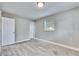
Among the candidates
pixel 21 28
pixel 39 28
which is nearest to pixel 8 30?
pixel 21 28

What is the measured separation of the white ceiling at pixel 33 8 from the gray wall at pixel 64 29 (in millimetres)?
98

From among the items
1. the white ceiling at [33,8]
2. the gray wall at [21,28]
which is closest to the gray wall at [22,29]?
the gray wall at [21,28]

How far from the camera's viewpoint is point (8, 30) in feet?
6.67

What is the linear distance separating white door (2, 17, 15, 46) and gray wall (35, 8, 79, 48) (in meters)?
0.48

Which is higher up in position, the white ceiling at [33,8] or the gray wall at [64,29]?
the white ceiling at [33,8]

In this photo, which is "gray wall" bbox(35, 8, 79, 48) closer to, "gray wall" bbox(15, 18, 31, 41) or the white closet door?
the white closet door

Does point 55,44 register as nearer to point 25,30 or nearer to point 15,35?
point 25,30

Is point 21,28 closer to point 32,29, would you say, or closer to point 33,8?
point 32,29

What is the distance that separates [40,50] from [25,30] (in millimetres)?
492

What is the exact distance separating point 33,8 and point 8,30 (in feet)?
2.12

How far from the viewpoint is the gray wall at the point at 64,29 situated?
6.42 feet

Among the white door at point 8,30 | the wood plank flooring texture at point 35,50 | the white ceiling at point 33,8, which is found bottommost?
the wood plank flooring texture at point 35,50

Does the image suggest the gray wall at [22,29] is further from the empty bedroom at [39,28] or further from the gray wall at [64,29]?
the gray wall at [64,29]

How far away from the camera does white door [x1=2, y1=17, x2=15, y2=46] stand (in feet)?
6.56
